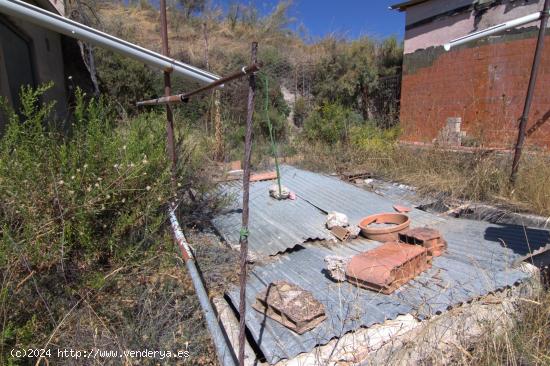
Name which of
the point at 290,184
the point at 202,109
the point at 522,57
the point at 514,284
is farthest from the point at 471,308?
the point at 202,109

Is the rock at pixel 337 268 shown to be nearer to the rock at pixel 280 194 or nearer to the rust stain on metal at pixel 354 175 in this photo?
the rock at pixel 280 194

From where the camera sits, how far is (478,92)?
6.90m

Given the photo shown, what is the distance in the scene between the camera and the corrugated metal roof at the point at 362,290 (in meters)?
1.88

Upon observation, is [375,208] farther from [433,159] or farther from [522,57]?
[522,57]

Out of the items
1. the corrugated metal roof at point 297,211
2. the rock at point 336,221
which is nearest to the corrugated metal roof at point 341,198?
the corrugated metal roof at point 297,211

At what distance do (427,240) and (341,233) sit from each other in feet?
2.71

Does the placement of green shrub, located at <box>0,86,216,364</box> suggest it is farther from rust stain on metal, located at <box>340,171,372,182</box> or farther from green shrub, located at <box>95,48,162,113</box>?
green shrub, located at <box>95,48,162,113</box>

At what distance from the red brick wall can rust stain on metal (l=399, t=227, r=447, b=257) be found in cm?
318

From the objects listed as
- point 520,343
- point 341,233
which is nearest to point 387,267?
point 520,343

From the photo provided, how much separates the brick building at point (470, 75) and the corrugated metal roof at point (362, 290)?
326 centimetres

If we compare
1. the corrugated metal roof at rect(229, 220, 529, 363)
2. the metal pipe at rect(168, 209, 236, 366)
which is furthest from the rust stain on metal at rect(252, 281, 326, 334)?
the metal pipe at rect(168, 209, 236, 366)

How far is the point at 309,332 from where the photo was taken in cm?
190

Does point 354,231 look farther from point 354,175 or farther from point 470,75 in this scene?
point 470,75

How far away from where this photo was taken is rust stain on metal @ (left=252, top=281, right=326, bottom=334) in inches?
75.4
